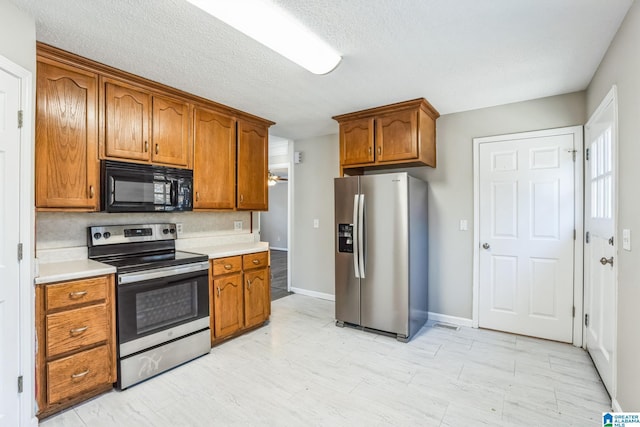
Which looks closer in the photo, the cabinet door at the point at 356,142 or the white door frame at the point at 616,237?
the white door frame at the point at 616,237

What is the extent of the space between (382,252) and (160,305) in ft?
6.71

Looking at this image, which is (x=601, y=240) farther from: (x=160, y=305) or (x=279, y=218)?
(x=279, y=218)

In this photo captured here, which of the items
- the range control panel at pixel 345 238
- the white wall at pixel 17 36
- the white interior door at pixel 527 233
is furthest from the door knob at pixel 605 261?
the white wall at pixel 17 36

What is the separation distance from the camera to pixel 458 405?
2.12 m

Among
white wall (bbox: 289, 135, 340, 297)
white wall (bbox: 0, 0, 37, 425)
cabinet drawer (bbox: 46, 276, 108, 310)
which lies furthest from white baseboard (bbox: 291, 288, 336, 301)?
white wall (bbox: 0, 0, 37, 425)

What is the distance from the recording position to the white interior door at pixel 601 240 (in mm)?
2104

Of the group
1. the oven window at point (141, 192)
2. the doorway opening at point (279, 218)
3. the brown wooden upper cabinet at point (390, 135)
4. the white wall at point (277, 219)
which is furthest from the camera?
the white wall at point (277, 219)

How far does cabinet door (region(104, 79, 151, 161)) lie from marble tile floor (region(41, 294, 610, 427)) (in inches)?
70.8

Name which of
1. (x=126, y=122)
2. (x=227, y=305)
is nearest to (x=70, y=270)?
(x=126, y=122)

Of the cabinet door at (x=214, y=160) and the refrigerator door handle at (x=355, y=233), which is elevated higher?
the cabinet door at (x=214, y=160)

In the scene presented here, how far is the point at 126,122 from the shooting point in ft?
8.43

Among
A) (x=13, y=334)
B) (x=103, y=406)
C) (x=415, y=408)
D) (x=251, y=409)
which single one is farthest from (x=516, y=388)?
(x=13, y=334)

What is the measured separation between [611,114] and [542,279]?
5.51 ft

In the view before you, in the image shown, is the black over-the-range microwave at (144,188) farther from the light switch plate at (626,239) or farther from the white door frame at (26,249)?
the light switch plate at (626,239)
